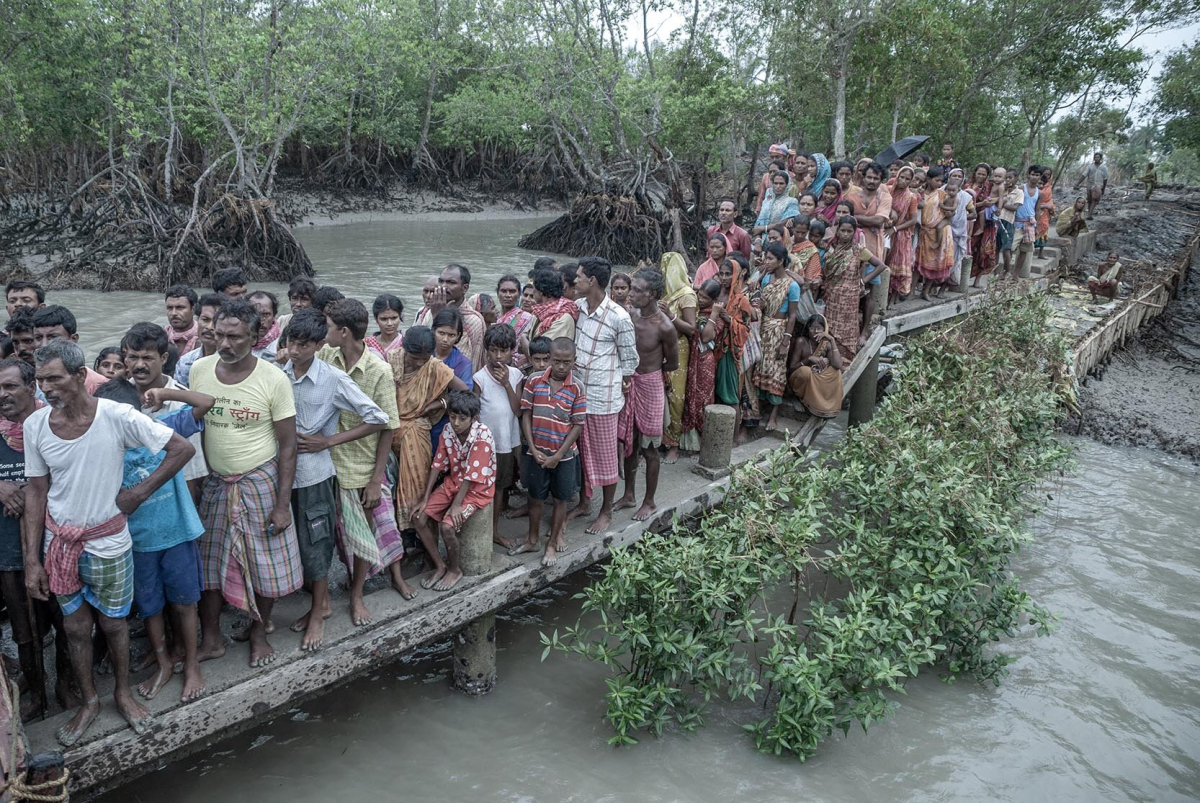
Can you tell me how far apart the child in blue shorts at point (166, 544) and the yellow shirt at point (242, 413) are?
59 millimetres

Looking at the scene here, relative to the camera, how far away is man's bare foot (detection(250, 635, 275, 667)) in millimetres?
3621

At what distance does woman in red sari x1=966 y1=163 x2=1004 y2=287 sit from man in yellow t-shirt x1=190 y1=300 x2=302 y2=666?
360 inches

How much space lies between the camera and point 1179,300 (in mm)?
16375

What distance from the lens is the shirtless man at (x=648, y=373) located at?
16.7 ft

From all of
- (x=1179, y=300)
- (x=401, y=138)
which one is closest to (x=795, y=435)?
(x=1179, y=300)

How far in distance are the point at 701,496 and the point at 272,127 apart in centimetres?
1266

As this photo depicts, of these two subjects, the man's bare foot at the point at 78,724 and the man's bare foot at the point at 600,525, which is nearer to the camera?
the man's bare foot at the point at 78,724

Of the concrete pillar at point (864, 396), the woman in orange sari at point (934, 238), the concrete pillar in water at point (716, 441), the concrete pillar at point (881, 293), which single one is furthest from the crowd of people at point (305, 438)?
the woman in orange sari at point (934, 238)

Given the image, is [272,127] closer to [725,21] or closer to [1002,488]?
[725,21]

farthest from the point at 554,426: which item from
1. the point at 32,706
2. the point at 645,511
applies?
the point at 32,706

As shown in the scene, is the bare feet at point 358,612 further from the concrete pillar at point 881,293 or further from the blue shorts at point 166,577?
the concrete pillar at point 881,293

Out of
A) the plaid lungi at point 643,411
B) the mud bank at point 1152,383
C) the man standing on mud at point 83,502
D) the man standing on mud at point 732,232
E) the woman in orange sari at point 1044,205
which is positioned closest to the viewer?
the man standing on mud at point 83,502

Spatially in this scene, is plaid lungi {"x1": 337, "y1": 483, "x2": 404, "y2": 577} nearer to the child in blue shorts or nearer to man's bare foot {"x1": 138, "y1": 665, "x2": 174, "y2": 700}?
the child in blue shorts

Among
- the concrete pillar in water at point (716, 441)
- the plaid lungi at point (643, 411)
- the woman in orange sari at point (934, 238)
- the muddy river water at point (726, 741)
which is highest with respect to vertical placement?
the woman in orange sari at point (934, 238)
